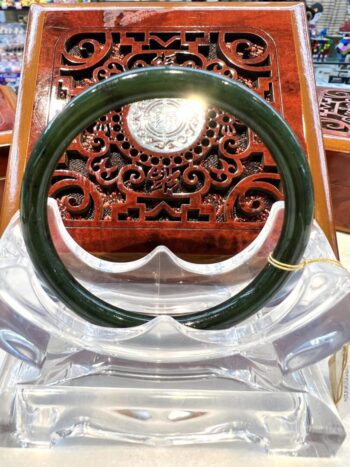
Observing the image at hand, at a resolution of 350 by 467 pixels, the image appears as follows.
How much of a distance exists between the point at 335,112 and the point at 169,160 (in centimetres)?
48

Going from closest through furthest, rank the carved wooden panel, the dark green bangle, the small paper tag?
the dark green bangle
the small paper tag
the carved wooden panel

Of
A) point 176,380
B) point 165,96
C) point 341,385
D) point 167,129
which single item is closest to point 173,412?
point 176,380

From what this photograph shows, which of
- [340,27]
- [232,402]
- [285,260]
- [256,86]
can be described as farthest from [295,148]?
[340,27]

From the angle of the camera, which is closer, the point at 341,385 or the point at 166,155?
the point at 341,385

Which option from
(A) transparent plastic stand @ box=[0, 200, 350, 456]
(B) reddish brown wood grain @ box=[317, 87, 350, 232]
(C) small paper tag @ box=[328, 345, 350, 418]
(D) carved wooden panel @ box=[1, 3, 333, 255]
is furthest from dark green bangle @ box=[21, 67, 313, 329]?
(B) reddish brown wood grain @ box=[317, 87, 350, 232]

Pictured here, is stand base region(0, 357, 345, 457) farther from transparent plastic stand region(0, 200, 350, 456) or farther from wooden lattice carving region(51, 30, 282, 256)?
wooden lattice carving region(51, 30, 282, 256)

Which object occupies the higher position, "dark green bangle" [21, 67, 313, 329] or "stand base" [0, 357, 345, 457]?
A: "dark green bangle" [21, 67, 313, 329]

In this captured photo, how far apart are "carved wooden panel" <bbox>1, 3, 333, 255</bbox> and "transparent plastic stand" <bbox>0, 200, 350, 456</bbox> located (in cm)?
24

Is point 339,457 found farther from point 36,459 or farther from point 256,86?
point 256,86

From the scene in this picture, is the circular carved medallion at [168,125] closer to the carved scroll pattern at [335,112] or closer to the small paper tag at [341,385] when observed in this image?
the carved scroll pattern at [335,112]

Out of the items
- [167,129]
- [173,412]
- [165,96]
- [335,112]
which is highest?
[335,112]

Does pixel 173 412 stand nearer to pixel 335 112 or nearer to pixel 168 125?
pixel 168 125

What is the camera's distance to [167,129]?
81cm

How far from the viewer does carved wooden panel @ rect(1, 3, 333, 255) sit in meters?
0.78
